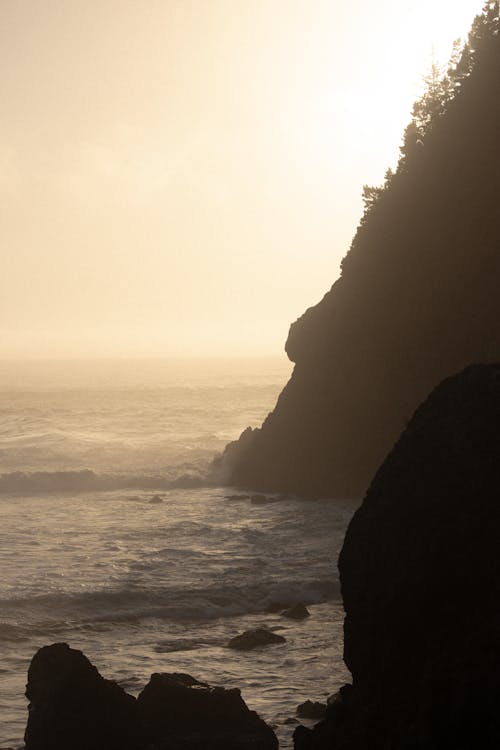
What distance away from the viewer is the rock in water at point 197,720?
46.8 ft

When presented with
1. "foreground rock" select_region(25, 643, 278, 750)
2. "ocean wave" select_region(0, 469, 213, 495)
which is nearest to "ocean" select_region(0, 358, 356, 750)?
"ocean wave" select_region(0, 469, 213, 495)

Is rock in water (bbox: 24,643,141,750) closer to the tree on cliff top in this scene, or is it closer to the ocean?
the ocean

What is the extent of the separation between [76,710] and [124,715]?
0.70 m

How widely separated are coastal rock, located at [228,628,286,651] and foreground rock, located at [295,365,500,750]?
8760mm

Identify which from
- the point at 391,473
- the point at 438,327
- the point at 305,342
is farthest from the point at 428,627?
the point at 305,342

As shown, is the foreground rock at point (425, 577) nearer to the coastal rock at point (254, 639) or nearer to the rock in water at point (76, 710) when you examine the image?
the rock in water at point (76, 710)

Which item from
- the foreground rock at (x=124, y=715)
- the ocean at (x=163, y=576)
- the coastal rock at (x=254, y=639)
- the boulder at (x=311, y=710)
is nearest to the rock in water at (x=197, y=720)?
the foreground rock at (x=124, y=715)

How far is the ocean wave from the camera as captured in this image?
5491cm

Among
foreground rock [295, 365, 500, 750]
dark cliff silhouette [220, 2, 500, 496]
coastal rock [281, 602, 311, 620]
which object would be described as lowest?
coastal rock [281, 602, 311, 620]

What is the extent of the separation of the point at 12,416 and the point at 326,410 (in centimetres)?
6389

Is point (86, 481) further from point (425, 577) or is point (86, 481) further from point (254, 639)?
point (425, 577)

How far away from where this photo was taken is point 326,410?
49.3 meters

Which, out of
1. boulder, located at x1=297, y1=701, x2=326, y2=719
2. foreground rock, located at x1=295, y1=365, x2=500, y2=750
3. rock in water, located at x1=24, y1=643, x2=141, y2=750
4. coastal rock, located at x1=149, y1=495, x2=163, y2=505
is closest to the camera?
foreground rock, located at x1=295, y1=365, x2=500, y2=750

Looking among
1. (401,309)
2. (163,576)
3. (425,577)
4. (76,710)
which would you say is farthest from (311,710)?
(401,309)
